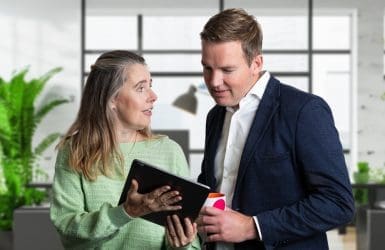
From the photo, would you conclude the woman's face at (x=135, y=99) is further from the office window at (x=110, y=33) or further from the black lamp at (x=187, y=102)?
the office window at (x=110, y=33)

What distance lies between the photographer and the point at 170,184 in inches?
81.2

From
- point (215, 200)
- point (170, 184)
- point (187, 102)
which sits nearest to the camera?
point (170, 184)

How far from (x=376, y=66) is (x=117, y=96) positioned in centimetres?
855

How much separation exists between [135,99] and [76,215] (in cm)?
38

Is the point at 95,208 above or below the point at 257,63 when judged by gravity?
below

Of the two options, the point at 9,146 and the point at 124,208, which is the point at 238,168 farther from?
the point at 9,146

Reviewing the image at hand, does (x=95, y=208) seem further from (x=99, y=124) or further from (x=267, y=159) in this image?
(x=267, y=159)

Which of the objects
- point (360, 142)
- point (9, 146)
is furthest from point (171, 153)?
point (360, 142)

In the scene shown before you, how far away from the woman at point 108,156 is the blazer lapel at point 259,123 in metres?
0.24

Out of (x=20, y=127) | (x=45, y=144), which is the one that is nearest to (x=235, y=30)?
(x=20, y=127)

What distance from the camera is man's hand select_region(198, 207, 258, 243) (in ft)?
7.07

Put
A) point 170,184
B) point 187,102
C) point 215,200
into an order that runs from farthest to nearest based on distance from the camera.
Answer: point 187,102
point 215,200
point 170,184

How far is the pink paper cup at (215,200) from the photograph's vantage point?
2.16m

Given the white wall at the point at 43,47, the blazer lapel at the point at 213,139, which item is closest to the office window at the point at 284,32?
the white wall at the point at 43,47
